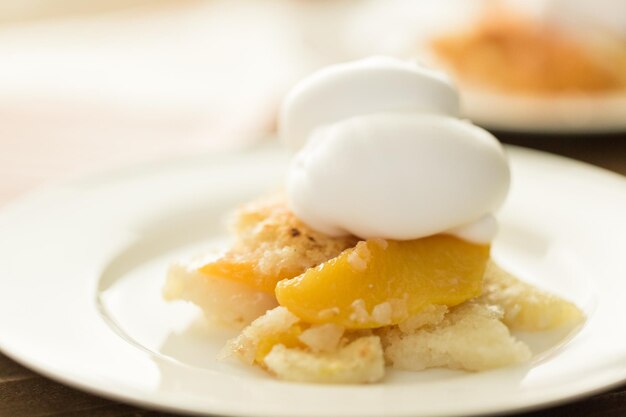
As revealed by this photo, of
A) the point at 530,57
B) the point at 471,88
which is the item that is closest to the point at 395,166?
the point at 471,88

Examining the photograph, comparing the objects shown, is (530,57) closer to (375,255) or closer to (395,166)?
(395,166)

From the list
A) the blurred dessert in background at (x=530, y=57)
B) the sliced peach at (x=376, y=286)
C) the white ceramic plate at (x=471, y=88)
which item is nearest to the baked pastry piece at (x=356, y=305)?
the sliced peach at (x=376, y=286)

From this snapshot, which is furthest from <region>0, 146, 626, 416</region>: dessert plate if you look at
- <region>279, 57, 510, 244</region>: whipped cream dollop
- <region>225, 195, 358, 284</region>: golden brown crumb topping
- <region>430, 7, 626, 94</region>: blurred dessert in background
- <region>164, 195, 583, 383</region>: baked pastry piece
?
<region>430, 7, 626, 94</region>: blurred dessert in background

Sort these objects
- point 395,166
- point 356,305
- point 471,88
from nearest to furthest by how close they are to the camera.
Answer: point 356,305 < point 395,166 < point 471,88

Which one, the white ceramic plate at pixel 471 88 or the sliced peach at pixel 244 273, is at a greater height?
the sliced peach at pixel 244 273

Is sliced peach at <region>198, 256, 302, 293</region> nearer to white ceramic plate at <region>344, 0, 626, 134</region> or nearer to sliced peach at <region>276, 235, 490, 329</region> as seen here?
sliced peach at <region>276, 235, 490, 329</region>

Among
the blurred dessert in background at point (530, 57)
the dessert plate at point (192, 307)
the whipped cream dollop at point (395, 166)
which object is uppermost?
the whipped cream dollop at point (395, 166)

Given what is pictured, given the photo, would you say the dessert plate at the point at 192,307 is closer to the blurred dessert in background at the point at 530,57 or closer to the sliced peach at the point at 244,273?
the sliced peach at the point at 244,273
